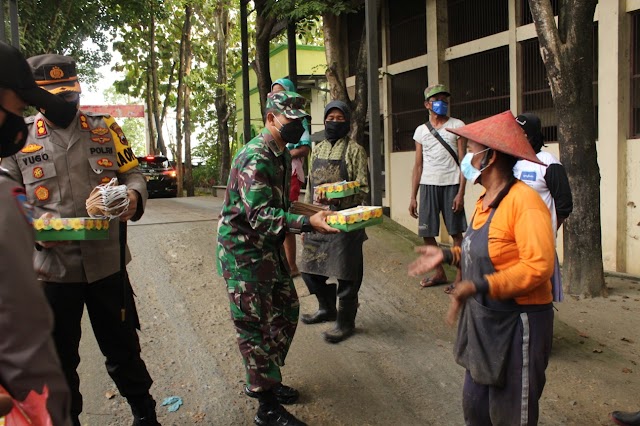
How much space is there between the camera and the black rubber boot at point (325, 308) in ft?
16.0

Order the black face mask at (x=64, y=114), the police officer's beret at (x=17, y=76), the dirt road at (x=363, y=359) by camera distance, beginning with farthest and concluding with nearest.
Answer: the dirt road at (x=363, y=359) < the black face mask at (x=64, y=114) < the police officer's beret at (x=17, y=76)

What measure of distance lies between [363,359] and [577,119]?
3355 millimetres

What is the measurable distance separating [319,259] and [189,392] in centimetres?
142

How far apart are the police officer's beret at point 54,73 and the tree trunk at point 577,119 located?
180 inches

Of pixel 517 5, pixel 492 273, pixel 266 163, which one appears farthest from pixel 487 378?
pixel 517 5

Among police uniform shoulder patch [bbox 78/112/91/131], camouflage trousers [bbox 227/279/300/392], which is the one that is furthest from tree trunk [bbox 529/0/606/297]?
police uniform shoulder patch [bbox 78/112/91/131]

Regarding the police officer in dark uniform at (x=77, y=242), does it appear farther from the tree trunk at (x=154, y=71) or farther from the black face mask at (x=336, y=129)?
the tree trunk at (x=154, y=71)

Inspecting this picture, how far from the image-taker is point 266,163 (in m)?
3.27

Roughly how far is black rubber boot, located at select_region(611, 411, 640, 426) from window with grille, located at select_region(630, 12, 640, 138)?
458 centimetres

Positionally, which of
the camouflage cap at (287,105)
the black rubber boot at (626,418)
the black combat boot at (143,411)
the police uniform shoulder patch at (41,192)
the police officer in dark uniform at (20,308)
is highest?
the camouflage cap at (287,105)

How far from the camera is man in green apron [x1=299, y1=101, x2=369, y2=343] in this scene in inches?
175

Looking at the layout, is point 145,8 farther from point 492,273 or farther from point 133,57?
point 492,273

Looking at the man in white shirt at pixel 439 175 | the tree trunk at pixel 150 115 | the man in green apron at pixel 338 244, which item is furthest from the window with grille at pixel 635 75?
the tree trunk at pixel 150 115

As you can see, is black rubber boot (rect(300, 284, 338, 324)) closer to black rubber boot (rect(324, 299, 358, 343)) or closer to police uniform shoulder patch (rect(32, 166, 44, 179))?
black rubber boot (rect(324, 299, 358, 343))
